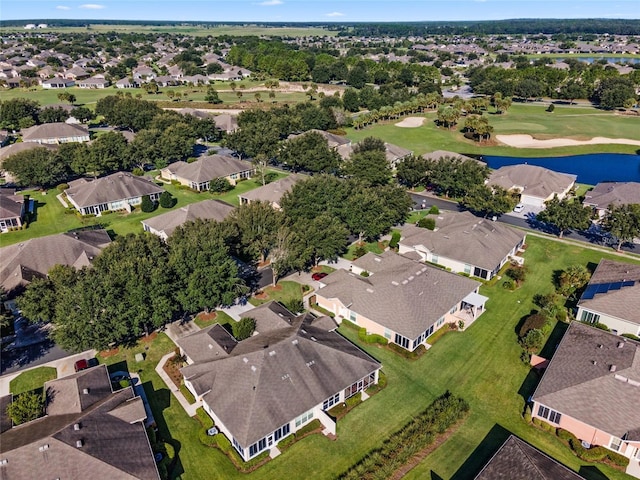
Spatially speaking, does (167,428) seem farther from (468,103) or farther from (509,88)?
(509,88)

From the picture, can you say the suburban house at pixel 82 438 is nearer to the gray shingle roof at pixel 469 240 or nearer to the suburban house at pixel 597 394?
the suburban house at pixel 597 394

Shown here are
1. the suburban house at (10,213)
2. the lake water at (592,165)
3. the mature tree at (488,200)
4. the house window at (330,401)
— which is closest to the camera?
the house window at (330,401)

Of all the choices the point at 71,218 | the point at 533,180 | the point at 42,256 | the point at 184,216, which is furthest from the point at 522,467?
the point at 71,218

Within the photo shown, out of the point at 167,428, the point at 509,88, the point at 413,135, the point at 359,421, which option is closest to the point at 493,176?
the point at 413,135

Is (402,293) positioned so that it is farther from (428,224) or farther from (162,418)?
(162,418)

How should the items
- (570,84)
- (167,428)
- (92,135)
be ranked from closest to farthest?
1. (167,428)
2. (92,135)
3. (570,84)

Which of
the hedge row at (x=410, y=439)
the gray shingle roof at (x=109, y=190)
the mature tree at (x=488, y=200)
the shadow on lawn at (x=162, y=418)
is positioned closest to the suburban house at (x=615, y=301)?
the hedge row at (x=410, y=439)
